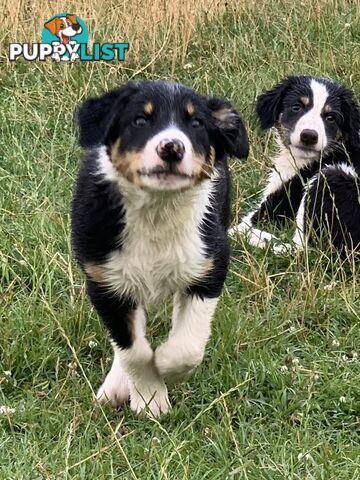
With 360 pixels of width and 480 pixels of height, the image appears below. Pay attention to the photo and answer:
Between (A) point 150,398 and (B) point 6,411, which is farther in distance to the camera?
(A) point 150,398

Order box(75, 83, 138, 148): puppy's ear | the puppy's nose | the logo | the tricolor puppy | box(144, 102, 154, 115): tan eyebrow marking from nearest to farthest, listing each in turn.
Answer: the puppy's nose → box(144, 102, 154, 115): tan eyebrow marking → box(75, 83, 138, 148): puppy's ear → the logo → the tricolor puppy

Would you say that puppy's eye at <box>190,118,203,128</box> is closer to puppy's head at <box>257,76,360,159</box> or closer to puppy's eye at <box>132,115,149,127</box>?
puppy's eye at <box>132,115,149,127</box>

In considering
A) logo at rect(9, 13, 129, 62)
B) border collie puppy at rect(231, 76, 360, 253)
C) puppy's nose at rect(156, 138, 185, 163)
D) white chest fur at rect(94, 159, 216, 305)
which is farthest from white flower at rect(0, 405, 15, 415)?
logo at rect(9, 13, 129, 62)

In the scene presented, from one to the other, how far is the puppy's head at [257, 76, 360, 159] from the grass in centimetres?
35

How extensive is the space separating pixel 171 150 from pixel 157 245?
0.54 metres

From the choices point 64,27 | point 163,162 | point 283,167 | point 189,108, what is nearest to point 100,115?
point 189,108

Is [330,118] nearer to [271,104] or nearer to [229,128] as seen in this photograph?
[271,104]

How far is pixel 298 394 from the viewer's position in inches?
127

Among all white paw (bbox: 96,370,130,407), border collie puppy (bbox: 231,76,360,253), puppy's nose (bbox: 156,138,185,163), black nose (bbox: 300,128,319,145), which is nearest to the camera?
puppy's nose (bbox: 156,138,185,163)

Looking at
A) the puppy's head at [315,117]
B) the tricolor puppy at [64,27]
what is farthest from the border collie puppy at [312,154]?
the tricolor puppy at [64,27]

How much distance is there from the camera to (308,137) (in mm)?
5094

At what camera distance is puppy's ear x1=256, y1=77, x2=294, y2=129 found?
215 inches

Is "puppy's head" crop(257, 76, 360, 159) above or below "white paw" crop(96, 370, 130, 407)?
above

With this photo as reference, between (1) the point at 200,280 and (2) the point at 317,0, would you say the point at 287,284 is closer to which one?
(1) the point at 200,280
